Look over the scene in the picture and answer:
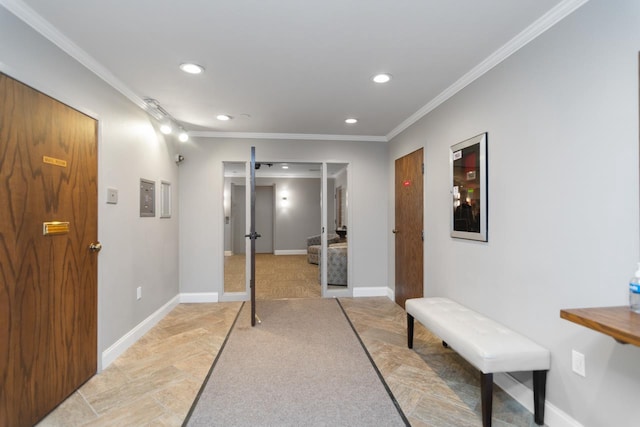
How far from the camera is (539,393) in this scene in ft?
5.75

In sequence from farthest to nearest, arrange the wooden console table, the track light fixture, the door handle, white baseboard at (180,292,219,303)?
white baseboard at (180,292,219,303) → the track light fixture → the door handle → the wooden console table

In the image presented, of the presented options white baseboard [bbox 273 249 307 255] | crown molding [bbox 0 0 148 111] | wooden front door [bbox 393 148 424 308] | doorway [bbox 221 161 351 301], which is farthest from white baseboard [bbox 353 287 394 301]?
white baseboard [bbox 273 249 307 255]

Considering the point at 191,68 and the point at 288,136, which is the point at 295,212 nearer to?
the point at 288,136

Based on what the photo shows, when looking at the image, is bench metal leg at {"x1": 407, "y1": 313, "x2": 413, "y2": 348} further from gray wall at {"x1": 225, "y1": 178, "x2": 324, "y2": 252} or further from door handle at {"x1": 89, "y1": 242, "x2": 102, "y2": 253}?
gray wall at {"x1": 225, "y1": 178, "x2": 324, "y2": 252}

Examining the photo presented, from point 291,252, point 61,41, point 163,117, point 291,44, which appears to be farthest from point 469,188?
point 291,252

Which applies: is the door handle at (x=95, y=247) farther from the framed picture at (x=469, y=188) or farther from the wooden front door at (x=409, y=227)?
the wooden front door at (x=409, y=227)

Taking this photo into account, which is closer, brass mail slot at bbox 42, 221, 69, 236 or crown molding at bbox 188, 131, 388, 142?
brass mail slot at bbox 42, 221, 69, 236

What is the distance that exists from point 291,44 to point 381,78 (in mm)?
872

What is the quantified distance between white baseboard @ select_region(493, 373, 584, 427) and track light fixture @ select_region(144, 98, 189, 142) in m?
3.81

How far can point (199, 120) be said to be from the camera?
12.0ft

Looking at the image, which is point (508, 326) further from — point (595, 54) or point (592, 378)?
point (595, 54)

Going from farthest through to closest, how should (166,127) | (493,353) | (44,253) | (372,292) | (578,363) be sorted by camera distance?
(372,292) → (166,127) → (44,253) → (493,353) → (578,363)

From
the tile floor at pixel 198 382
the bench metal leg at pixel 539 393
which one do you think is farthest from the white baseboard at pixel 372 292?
the bench metal leg at pixel 539 393

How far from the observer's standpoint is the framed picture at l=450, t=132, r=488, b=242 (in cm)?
232
